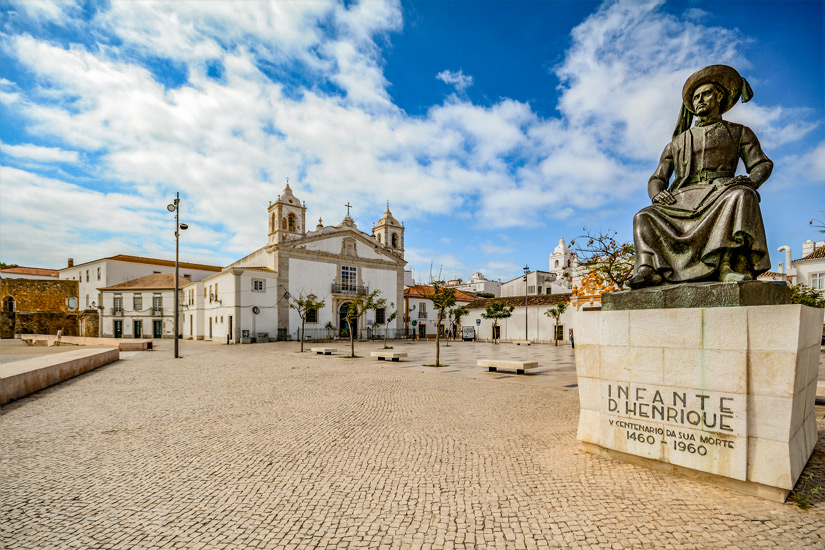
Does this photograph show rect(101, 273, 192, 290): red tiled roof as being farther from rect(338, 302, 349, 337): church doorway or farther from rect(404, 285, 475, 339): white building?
rect(404, 285, 475, 339): white building

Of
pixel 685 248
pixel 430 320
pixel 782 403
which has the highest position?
pixel 685 248

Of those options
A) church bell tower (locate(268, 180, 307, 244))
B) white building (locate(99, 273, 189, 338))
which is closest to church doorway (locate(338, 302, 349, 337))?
church bell tower (locate(268, 180, 307, 244))

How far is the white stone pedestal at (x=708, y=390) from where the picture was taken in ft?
10.5

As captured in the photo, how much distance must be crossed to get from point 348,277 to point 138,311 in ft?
75.6

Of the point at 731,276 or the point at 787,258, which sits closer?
the point at 731,276

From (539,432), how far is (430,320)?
4336cm

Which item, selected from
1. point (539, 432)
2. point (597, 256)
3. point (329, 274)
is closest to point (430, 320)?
point (329, 274)

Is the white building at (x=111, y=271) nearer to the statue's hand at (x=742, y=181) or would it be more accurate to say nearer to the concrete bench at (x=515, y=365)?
the concrete bench at (x=515, y=365)

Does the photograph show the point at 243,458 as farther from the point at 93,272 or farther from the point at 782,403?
the point at 93,272

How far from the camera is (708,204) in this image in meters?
4.03

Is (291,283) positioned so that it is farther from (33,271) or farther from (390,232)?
(33,271)

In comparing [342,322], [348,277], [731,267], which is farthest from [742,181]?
[348,277]

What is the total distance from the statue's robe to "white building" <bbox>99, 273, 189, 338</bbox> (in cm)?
4549

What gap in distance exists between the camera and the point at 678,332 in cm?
372
